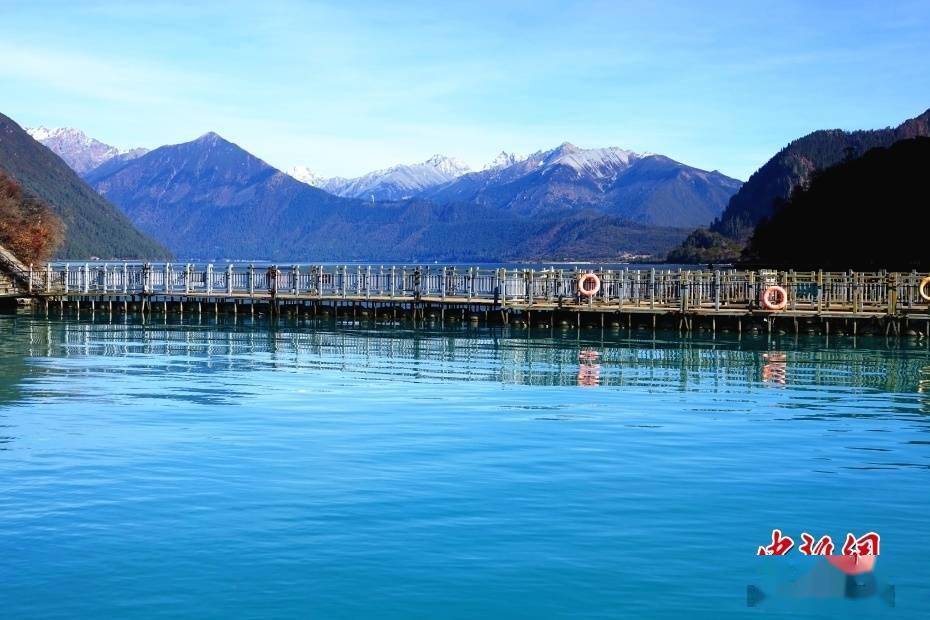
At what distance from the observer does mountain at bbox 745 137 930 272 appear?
125 m

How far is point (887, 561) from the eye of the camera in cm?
1496

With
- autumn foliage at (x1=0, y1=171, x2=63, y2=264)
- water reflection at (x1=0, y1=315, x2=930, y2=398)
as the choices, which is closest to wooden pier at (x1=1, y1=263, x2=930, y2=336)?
water reflection at (x1=0, y1=315, x2=930, y2=398)

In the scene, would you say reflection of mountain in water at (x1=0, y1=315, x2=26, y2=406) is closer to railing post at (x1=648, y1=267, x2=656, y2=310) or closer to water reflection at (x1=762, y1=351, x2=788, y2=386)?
water reflection at (x1=762, y1=351, x2=788, y2=386)

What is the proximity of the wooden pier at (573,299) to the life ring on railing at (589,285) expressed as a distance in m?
0.37

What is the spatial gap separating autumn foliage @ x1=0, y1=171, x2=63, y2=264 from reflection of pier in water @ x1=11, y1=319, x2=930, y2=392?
3555cm

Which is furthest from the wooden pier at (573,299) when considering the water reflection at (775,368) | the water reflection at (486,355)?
the water reflection at (775,368)

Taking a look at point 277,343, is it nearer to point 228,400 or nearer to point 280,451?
point 228,400

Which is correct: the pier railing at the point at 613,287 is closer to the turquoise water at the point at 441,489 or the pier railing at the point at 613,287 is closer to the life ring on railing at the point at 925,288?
the life ring on railing at the point at 925,288

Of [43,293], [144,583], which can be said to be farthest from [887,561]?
[43,293]

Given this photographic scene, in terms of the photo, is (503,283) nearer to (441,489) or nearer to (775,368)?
(775,368)

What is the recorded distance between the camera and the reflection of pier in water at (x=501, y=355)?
3678 cm

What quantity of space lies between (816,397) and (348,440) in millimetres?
14455

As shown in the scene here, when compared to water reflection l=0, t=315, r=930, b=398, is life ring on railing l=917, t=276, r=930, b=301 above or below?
above

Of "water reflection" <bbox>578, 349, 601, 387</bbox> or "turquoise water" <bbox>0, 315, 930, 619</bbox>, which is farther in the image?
"water reflection" <bbox>578, 349, 601, 387</bbox>
